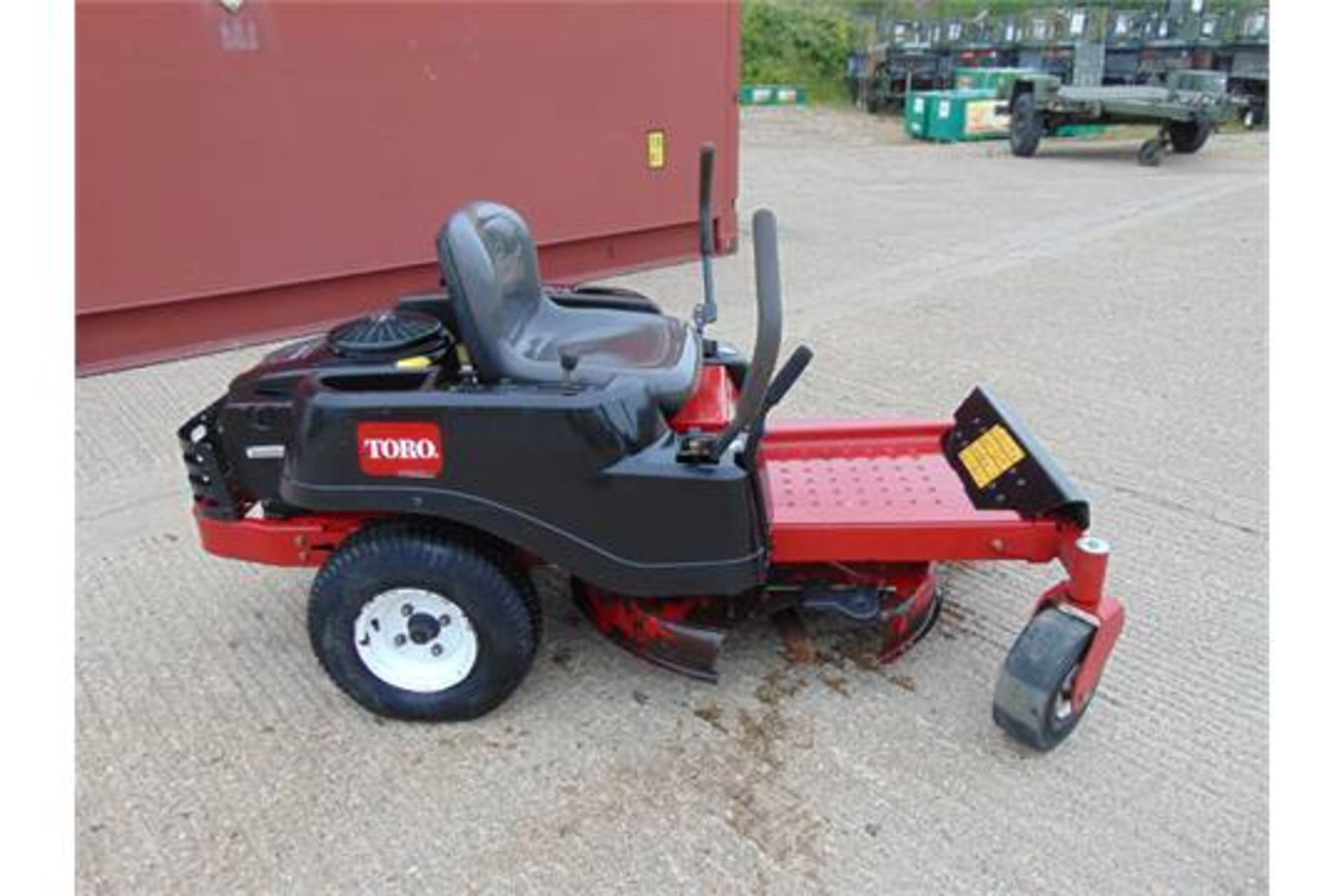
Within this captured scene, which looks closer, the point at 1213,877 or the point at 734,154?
the point at 1213,877

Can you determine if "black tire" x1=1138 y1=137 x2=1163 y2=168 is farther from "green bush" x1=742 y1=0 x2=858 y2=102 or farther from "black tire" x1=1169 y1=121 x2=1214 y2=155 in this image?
"green bush" x1=742 y1=0 x2=858 y2=102

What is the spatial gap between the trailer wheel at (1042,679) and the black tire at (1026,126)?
12.5 m

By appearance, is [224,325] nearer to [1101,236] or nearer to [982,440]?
[982,440]

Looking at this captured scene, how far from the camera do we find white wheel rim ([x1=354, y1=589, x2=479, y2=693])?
7.97 ft

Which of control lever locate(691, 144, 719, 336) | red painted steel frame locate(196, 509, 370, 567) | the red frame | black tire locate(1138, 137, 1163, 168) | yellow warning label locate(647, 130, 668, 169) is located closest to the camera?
the red frame

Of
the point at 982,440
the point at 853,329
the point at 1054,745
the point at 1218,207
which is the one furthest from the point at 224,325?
the point at 1218,207

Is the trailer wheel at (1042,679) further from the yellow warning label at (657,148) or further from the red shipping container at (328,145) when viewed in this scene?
the yellow warning label at (657,148)

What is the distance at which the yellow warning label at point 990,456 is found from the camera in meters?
2.55

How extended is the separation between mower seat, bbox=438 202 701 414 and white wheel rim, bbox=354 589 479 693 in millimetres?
579

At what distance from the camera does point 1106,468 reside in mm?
3883

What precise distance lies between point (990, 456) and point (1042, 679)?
634 millimetres

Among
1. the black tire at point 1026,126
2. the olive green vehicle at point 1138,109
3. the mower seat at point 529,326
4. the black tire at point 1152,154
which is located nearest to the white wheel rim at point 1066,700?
the mower seat at point 529,326

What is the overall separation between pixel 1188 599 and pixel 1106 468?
97cm

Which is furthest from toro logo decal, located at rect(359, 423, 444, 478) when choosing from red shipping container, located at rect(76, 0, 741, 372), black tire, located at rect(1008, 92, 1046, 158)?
black tire, located at rect(1008, 92, 1046, 158)
